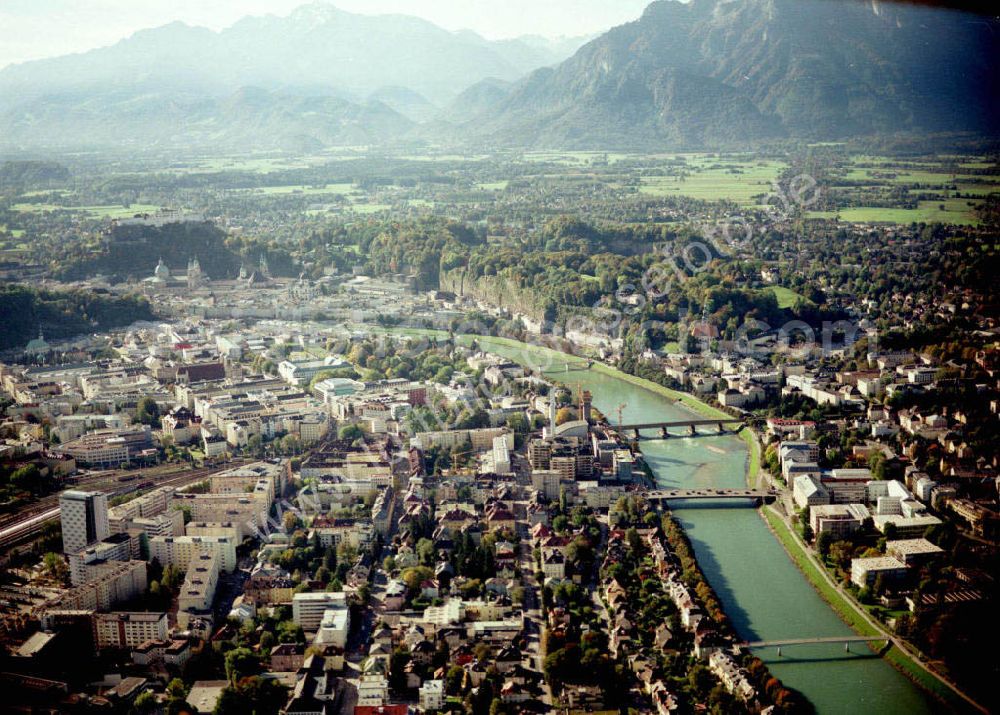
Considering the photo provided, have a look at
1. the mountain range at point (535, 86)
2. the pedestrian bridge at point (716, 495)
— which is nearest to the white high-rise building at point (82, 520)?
the pedestrian bridge at point (716, 495)

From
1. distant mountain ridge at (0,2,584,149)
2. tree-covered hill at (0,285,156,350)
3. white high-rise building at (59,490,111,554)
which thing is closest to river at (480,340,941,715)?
white high-rise building at (59,490,111,554)

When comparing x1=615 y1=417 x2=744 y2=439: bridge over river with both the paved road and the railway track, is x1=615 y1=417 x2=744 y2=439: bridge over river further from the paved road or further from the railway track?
the railway track

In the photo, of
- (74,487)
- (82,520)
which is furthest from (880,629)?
(74,487)

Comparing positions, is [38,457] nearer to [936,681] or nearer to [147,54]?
[936,681]

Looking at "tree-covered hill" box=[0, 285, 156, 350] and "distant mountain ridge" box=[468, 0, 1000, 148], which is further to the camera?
"distant mountain ridge" box=[468, 0, 1000, 148]

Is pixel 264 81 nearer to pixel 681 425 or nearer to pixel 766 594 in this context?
pixel 681 425

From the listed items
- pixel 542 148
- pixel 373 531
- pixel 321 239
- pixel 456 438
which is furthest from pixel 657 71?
pixel 373 531
